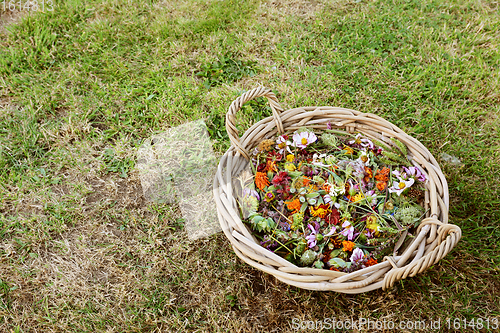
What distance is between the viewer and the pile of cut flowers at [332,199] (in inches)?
61.3

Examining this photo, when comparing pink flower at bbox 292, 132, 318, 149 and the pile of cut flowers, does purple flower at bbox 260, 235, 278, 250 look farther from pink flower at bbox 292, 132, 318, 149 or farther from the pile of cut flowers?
pink flower at bbox 292, 132, 318, 149

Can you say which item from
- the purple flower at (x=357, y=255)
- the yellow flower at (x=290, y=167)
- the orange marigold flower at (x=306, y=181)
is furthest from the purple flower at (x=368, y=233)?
the yellow flower at (x=290, y=167)

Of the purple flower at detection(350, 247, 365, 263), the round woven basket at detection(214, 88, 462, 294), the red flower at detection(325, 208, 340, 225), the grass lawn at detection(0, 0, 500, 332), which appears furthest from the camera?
the grass lawn at detection(0, 0, 500, 332)

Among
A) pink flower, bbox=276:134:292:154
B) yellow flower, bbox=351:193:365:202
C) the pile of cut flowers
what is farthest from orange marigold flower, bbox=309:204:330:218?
pink flower, bbox=276:134:292:154

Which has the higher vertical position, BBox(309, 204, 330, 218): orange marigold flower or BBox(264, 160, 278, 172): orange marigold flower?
BBox(264, 160, 278, 172): orange marigold flower

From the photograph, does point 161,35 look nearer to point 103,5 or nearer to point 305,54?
point 103,5

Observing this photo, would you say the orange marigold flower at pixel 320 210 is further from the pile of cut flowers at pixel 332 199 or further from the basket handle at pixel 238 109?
the basket handle at pixel 238 109

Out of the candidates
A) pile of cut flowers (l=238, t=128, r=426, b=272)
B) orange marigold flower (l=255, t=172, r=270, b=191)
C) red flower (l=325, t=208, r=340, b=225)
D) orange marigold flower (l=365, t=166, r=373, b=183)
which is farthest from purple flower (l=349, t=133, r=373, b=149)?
orange marigold flower (l=255, t=172, r=270, b=191)

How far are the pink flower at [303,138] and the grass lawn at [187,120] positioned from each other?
58 centimetres

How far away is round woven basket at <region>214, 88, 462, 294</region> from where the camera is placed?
1365 millimetres

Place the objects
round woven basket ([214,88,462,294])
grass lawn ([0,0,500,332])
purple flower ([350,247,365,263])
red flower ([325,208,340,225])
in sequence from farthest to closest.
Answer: grass lawn ([0,0,500,332]) < red flower ([325,208,340,225]) < purple flower ([350,247,365,263]) < round woven basket ([214,88,462,294])

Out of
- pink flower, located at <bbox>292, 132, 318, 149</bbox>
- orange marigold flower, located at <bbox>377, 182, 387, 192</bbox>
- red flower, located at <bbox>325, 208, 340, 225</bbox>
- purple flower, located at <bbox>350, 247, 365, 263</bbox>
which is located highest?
pink flower, located at <bbox>292, 132, 318, 149</bbox>

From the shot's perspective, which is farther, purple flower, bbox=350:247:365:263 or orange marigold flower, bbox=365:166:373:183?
orange marigold flower, bbox=365:166:373:183

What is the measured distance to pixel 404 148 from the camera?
169 cm
